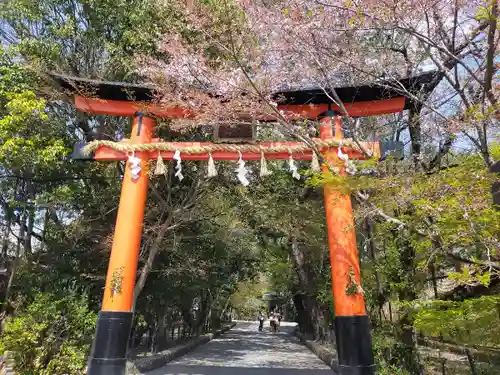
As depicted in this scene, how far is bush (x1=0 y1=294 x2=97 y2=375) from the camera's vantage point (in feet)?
22.9

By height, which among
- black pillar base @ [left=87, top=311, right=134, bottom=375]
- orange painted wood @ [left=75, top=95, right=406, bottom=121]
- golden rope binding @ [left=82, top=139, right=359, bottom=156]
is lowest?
black pillar base @ [left=87, top=311, right=134, bottom=375]

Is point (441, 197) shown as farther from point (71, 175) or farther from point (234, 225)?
point (234, 225)

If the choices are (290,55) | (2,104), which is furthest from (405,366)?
(2,104)

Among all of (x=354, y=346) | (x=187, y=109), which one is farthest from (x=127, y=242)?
(x=354, y=346)

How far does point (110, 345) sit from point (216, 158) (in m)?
4.17

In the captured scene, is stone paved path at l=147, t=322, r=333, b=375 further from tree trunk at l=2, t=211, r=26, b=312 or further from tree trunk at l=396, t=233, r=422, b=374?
tree trunk at l=2, t=211, r=26, b=312

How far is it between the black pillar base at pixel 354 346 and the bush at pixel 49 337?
5.17 m

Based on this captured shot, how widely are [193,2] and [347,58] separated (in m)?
4.01

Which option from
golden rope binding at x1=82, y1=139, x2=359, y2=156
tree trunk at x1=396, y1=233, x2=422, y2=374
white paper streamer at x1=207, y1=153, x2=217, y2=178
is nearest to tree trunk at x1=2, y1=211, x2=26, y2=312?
golden rope binding at x1=82, y1=139, x2=359, y2=156

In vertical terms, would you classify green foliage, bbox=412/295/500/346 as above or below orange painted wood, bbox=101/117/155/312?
below

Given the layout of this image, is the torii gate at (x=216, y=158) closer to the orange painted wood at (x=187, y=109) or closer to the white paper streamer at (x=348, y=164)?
the orange painted wood at (x=187, y=109)

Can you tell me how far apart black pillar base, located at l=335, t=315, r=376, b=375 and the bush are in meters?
5.17

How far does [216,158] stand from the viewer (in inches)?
306

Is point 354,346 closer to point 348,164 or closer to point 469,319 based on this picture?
point 469,319
